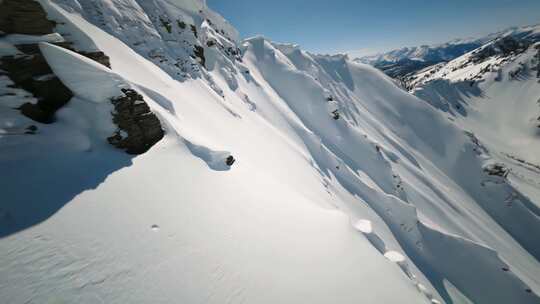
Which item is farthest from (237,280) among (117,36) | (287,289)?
(117,36)

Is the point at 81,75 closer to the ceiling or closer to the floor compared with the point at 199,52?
closer to the ceiling

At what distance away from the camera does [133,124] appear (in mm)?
8766

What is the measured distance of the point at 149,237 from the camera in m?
5.40

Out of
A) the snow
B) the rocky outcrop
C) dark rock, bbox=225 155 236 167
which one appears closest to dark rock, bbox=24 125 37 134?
the rocky outcrop

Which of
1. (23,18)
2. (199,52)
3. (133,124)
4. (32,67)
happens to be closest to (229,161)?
(133,124)

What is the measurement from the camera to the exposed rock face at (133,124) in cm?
843

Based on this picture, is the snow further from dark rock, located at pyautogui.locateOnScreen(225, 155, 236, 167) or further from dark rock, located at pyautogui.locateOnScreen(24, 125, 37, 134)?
dark rock, located at pyautogui.locateOnScreen(225, 155, 236, 167)

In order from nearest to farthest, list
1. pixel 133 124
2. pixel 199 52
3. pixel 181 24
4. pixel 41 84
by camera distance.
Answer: pixel 41 84
pixel 133 124
pixel 181 24
pixel 199 52

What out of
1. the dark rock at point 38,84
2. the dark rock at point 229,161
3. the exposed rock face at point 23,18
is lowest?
the dark rock at point 229,161

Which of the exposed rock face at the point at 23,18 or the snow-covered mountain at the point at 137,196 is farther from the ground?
the exposed rock face at the point at 23,18

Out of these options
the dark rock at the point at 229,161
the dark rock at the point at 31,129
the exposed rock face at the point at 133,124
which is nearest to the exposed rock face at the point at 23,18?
the exposed rock face at the point at 133,124

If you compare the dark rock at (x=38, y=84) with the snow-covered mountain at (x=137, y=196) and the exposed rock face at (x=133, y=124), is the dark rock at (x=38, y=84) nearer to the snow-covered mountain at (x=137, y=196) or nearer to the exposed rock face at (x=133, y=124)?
the snow-covered mountain at (x=137, y=196)

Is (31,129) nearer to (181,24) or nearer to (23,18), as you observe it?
(23,18)

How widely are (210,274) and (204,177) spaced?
15.6 feet
